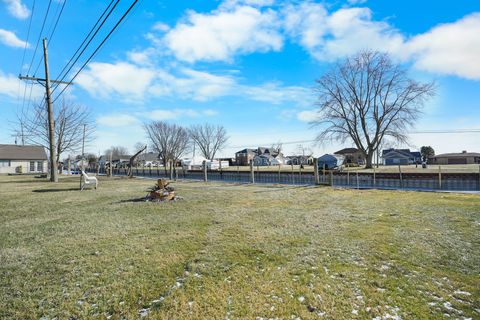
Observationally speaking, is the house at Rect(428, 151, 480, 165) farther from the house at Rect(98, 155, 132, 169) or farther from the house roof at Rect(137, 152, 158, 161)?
the house roof at Rect(137, 152, 158, 161)

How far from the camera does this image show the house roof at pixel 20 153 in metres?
46.2

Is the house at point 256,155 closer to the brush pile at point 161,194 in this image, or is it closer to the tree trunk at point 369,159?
the tree trunk at point 369,159

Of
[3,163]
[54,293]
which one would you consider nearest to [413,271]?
[54,293]

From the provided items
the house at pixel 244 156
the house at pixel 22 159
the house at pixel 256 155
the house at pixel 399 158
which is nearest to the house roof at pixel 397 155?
the house at pixel 399 158

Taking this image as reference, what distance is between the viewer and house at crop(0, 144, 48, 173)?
45.5m

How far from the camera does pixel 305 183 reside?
733 inches

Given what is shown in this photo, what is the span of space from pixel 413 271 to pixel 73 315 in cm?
431

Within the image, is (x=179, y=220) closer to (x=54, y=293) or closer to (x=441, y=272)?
(x=54, y=293)

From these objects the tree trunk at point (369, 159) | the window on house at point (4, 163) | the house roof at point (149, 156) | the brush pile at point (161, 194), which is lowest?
the brush pile at point (161, 194)

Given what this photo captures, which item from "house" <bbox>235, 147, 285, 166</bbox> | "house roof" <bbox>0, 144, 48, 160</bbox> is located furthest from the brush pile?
"house" <bbox>235, 147, 285, 166</bbox>

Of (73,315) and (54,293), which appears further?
(54,293)

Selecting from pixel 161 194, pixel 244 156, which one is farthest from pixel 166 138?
pixel 161 194

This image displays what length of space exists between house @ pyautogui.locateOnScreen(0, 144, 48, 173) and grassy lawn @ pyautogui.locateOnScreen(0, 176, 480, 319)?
49.7 m

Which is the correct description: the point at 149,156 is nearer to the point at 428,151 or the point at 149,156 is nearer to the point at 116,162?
the point at 116,162
